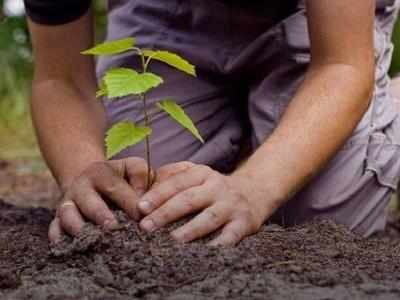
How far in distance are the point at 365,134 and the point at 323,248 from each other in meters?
0.65

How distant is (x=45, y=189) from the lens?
4039 mm

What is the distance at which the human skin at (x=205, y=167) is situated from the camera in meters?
1.79

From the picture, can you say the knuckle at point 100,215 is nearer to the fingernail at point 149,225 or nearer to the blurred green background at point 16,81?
the fingernail at point 149,225

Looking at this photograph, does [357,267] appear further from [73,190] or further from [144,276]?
[73,190]

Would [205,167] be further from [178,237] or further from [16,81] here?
[16,81]

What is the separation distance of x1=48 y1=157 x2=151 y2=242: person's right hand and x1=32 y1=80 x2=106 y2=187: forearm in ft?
0.85

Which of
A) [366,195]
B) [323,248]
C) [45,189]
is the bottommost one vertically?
[45,189]

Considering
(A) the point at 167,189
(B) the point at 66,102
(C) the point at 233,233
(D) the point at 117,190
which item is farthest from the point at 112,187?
(B) the point at 66,102

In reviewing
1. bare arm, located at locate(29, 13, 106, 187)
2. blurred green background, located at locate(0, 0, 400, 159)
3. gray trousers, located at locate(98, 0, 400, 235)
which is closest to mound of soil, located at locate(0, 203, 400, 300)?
bare arm, located at locate(29, 13, 106, 187)

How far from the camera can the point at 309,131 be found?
199cm

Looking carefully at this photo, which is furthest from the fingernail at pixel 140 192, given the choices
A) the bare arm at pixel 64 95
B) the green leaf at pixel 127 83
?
the bare arm at pixel 64 95

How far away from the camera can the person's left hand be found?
1.77m

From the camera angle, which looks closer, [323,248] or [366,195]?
[323,248]

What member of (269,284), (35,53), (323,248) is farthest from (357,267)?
(35,53)
